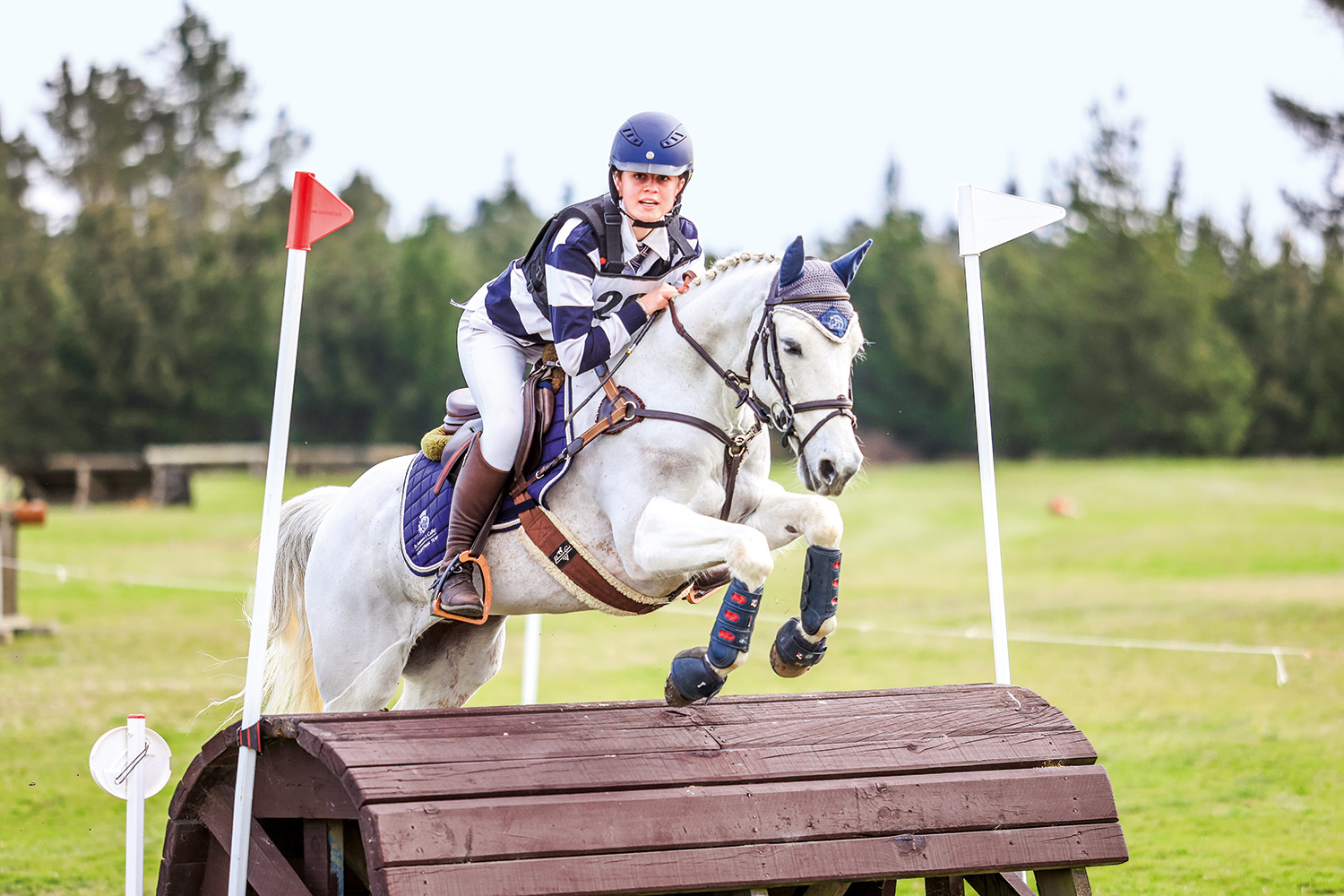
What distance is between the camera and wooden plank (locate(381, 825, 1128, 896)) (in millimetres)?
2660

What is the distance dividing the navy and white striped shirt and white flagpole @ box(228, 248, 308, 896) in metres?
0.62

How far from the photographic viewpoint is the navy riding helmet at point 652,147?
3.38 metres

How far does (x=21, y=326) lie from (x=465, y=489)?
1094 inches

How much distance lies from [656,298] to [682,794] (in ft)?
4.37

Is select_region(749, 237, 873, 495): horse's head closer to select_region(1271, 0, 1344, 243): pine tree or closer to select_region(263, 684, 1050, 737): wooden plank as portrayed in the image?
select_region(263, 684, 1050, 737): wooden plank

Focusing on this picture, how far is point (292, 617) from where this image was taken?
473 centimetres

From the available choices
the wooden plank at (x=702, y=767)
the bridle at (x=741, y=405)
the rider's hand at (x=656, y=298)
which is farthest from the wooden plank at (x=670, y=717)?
the rider's hand at (x=656, y=298)

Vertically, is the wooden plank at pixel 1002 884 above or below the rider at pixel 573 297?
below

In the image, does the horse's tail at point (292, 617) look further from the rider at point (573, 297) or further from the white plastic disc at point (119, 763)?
the rider at point (573, 297)

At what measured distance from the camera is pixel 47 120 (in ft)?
122

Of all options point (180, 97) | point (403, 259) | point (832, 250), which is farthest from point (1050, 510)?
point (180, 97)

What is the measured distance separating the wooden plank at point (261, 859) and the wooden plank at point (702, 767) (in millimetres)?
672

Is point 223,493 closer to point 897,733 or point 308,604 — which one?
point 308,604

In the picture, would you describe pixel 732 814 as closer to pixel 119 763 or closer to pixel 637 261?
pixel 637 261
